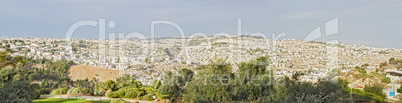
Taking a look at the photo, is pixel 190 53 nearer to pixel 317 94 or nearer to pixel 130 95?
pixel 130 95

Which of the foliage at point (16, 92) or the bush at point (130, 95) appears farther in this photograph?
the bush at point (130, 95)

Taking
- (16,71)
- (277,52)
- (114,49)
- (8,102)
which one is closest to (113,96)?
(16,71)

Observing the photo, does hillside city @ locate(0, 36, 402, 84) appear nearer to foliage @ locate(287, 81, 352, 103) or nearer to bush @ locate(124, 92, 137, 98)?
bush @ locate(124, 92, 137, 98)

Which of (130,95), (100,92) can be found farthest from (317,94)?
(100,92)

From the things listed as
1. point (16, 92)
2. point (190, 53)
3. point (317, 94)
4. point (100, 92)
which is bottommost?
point (100, 92)

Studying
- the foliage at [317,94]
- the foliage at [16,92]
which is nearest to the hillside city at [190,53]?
the foliage at [317,94]

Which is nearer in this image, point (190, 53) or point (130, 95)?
point (130, 95)

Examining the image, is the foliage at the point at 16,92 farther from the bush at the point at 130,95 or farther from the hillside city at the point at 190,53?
the hillside city at the point at 190,53

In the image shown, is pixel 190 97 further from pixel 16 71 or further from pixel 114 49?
pixel 114 49

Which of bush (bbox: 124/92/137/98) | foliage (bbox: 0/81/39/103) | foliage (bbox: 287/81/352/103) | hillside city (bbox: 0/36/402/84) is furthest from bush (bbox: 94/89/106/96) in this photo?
hillside city (bbox: 0/36/402/84)

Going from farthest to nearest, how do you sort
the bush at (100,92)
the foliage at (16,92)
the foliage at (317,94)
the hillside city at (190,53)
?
the hillside city at (190,53), the bush at (100,92), the foliage at (16,92), the foliage at (317,94)

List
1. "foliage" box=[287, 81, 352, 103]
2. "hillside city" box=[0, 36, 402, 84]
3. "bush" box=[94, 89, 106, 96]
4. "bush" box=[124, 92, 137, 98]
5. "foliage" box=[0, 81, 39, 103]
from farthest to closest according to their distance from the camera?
"hillside city" box=[0, 36, 402, 84] < "bush" box=[94, 89, 106, 96] < "bush" box=[124, 92, 137, 98] < "foliage" box=[0, 81, 39, 103] < "foliage" box=[287, 81, 352, 103]
